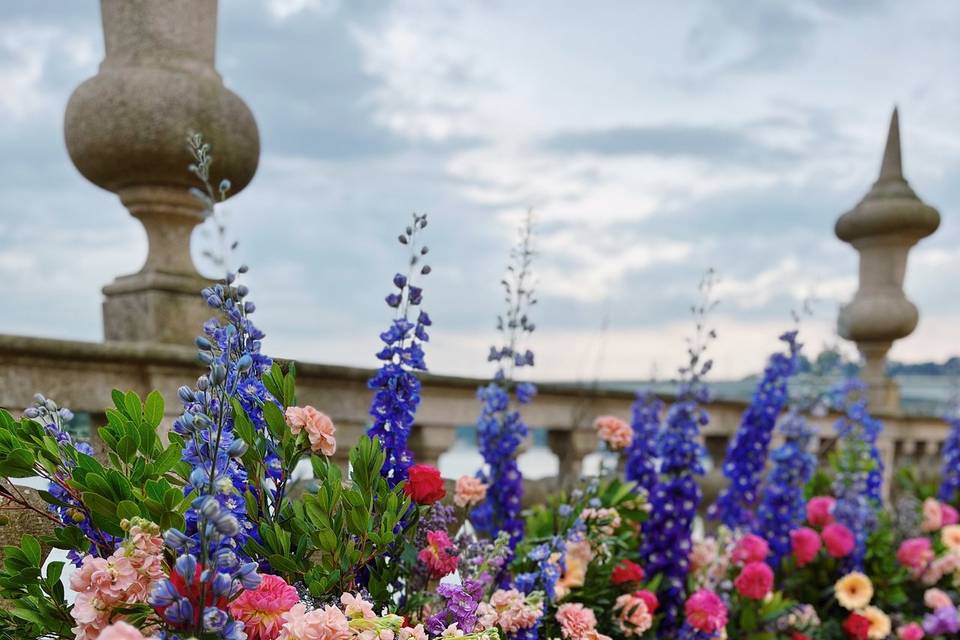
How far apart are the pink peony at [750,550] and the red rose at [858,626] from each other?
601mm

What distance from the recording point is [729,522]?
3184 millimetres

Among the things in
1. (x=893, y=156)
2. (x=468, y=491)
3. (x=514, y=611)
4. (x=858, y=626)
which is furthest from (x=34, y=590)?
(x=893, y=156)

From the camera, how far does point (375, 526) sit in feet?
4.50

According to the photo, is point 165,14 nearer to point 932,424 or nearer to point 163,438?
point 163,438

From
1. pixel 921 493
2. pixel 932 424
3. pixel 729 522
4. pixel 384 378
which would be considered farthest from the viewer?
pixel 932 424

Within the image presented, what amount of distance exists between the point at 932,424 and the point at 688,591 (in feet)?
18.4

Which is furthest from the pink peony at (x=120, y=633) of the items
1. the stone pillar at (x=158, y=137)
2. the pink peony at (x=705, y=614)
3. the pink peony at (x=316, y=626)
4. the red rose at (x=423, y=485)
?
the stone pillar at (x=158, y=137)

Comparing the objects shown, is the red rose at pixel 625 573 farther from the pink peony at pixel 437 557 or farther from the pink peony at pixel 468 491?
the pink peony at pixel 437 557

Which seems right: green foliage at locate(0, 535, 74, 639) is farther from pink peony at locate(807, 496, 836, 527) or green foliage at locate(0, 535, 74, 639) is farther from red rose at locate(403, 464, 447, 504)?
pink peony at locate(807, 496, 836, 527)

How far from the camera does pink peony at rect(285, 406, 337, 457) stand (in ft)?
3.99

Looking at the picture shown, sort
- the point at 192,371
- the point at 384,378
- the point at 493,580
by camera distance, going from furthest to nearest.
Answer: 1. the point at 192,371
2. the point at 493,580
3. the point at 384,378

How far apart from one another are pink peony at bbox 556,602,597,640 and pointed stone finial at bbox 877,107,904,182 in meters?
5.56

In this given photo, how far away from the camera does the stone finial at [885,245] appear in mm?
5832

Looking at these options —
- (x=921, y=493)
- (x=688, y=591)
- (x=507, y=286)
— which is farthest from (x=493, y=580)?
(x=921, y=493)
